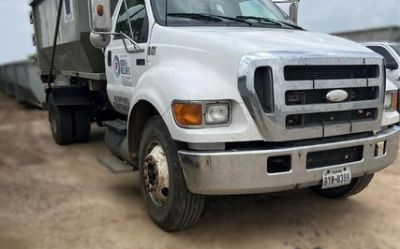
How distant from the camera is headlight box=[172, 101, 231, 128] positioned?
356cm

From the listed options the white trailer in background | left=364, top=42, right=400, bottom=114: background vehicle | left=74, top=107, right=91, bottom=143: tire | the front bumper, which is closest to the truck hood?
the front bumper

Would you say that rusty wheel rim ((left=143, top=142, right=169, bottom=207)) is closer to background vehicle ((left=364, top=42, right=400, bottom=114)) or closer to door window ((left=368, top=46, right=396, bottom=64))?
background vehicle ((left=364, top=42, right=400, bottom=114))

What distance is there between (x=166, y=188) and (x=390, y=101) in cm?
229

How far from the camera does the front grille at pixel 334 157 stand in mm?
3756

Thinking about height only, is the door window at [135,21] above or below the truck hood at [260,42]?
above

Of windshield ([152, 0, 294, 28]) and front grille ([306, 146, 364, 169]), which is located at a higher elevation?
windshield ([152, 0, 294, 28])

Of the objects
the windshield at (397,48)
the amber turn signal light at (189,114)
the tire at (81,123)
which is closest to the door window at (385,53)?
the windshield at (397,48)

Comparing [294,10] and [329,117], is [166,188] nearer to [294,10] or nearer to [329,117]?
[329,117]

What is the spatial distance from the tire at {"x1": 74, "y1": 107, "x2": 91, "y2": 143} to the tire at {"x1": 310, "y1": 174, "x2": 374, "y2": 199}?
441 cm

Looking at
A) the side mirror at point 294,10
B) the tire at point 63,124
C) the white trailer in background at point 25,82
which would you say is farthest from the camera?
the white trailer in background at point 25,82

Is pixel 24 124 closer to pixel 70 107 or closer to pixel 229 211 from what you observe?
pixel 70 107

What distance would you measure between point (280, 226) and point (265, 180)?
99cm

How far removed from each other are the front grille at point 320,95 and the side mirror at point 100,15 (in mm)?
1939

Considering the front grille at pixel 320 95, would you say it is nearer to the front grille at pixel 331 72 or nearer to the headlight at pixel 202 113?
the front grille at pixel 331 72
